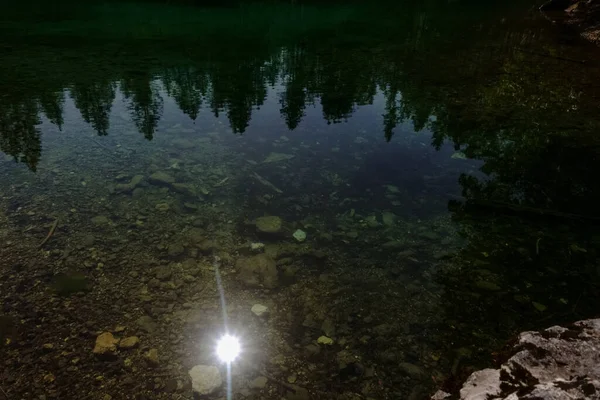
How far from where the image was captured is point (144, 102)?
19172 mm

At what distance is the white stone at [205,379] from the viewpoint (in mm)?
5660

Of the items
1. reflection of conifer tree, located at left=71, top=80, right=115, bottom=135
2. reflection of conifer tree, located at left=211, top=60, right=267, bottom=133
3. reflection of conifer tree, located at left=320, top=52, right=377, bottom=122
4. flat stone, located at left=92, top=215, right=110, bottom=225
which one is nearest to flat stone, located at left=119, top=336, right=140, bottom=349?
flat stone, located at left=92, top=215, right=110, bottom=225

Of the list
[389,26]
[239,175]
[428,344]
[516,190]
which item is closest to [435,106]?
[516,190]

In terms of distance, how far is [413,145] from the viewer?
14.8 metres

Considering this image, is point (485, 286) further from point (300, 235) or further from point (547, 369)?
point (300, 235)

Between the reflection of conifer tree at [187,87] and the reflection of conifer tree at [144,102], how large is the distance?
0.98m

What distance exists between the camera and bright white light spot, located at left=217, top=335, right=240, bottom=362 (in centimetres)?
629

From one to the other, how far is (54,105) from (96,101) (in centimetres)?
201

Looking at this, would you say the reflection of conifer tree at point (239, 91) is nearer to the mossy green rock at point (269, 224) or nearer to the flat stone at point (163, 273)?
the mossy green rock at point (269, 224)

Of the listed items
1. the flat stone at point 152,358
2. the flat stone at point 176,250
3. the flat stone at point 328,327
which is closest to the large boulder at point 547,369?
the flat stone at point 328,327

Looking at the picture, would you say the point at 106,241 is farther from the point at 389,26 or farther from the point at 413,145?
the point at 389,26

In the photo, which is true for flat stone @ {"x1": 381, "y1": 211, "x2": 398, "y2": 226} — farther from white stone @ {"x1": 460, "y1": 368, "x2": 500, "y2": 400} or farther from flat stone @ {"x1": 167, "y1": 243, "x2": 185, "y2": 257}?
white stone @ {"x1": 460, "y1": 368, "x2": 500, "y2": 400}

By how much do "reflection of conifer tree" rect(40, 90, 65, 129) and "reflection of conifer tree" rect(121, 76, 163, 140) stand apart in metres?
3.18

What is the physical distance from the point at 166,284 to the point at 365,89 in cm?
1866
